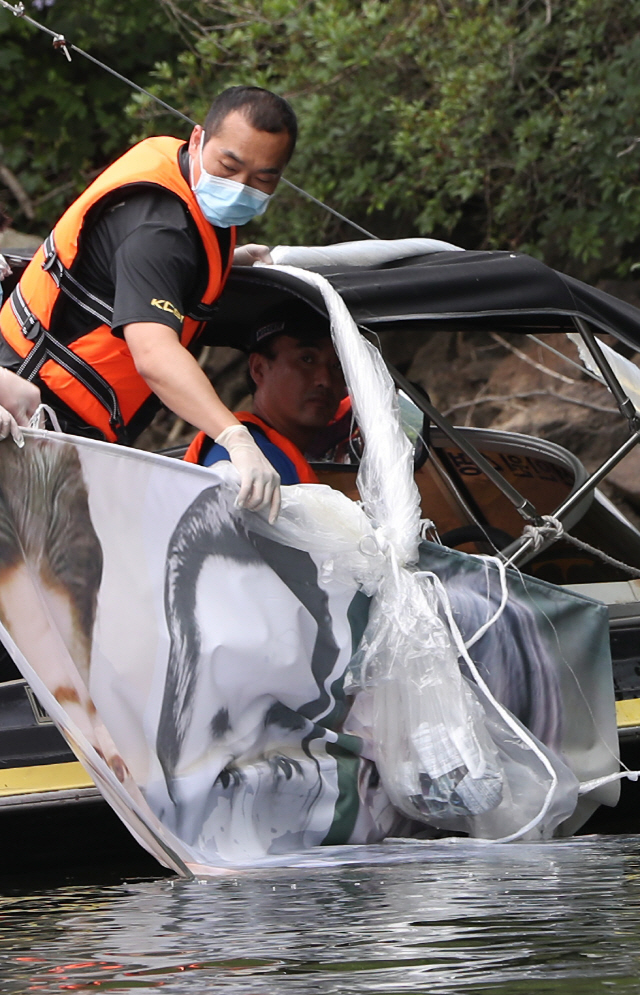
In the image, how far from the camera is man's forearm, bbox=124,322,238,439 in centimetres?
286

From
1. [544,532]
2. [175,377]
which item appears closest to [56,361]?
[175,377]

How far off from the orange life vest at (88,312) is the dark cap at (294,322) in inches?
15.4

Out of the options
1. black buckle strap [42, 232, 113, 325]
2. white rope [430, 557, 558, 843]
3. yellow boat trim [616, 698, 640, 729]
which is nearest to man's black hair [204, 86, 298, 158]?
black buckle strap [42, 232, 113, 325]

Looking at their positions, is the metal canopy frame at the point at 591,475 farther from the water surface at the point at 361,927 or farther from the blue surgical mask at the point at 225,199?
the water surface at the point at 361,927

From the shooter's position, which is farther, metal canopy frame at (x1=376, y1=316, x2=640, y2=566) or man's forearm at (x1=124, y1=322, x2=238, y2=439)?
metal canopy frame at (x1=376, y1=316, x2=640, y2=566)

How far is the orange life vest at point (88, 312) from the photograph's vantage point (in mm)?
3172

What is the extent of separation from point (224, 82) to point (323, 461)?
426cm

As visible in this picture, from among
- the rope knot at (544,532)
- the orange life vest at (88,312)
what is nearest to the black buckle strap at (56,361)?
the orange life vest at (88,312)

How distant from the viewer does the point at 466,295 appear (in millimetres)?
3361

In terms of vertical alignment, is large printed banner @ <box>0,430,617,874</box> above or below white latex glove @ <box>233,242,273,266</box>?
below

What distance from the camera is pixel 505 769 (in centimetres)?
301

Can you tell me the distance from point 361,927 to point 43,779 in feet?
3.35

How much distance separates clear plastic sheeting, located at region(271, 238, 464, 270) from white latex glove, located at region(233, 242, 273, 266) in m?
0.04

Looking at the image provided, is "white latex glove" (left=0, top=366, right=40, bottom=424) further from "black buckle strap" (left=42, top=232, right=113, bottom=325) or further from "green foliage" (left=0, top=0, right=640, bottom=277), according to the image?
"green foliage" (left=0, top=0, right=640, bottom=277)
